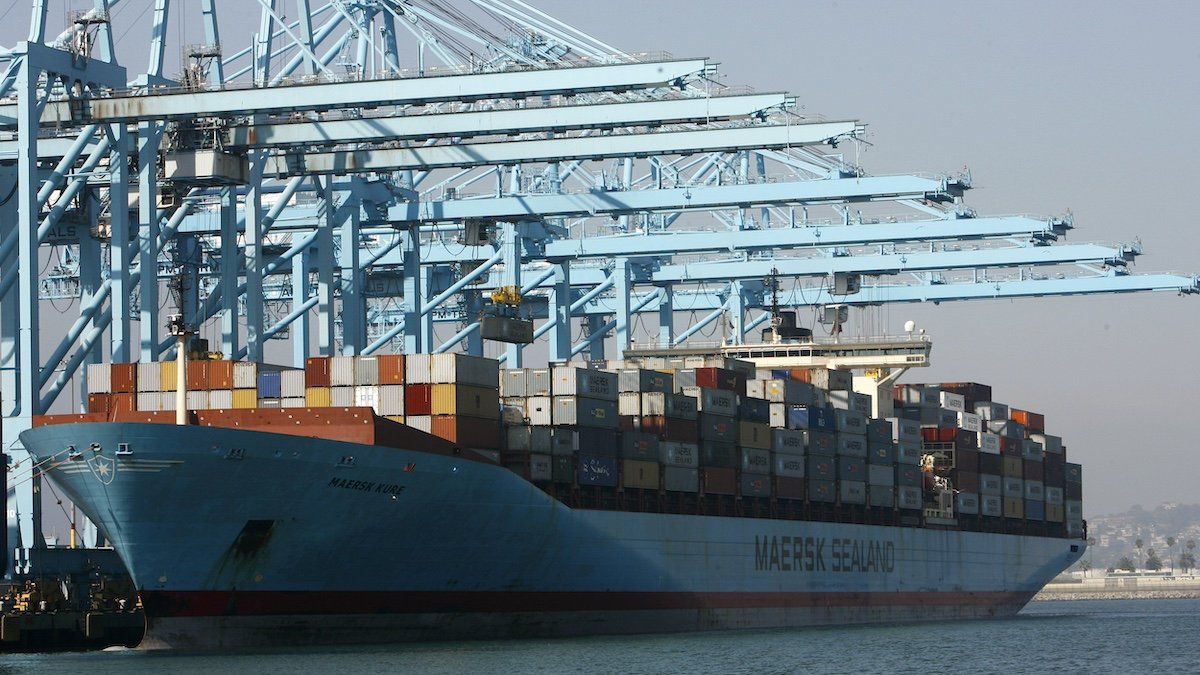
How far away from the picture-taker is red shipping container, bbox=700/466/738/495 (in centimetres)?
5041

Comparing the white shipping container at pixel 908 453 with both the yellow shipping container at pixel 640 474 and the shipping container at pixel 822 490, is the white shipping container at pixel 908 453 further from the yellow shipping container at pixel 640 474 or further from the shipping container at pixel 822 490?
the yellow shipping container at pixel 640 474

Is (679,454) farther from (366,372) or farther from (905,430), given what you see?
(905,430)

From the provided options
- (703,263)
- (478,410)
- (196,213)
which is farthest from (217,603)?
(703,263)

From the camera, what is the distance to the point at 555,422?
150 feet

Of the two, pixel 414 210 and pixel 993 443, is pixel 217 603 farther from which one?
pixel 993 443

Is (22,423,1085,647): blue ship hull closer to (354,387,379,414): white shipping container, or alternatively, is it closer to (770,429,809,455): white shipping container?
(354,387,379,414): white shipping container

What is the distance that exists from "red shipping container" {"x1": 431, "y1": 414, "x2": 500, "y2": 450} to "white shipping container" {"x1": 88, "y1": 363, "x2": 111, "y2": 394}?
25.3 feet

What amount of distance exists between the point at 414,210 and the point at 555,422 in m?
17.5

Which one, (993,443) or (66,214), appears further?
(993,443)

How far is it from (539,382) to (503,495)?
13.4 ft

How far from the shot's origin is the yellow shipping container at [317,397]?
42312mm

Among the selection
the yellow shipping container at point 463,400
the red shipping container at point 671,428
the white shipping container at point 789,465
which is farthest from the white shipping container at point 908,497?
the yellow shipping container at point 463,400

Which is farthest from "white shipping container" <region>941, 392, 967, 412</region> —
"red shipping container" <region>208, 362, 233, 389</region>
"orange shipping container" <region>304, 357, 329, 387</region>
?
"red shipping container" <region>208, 362, 233, 389</region>

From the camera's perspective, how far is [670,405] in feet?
160
